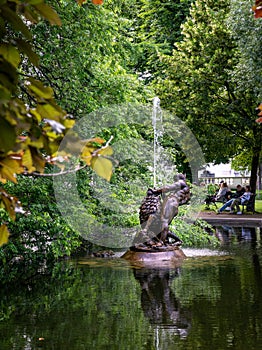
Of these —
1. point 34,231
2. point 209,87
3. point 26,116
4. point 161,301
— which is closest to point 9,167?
point 26,116

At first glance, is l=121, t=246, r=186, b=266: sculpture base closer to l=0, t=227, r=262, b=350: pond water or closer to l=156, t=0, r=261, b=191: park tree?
l=0, t=227, r=262, b=350: pond water

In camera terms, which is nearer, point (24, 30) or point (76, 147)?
point (76, 147)

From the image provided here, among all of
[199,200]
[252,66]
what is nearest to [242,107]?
[252,66]

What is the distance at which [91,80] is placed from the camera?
1227 cm

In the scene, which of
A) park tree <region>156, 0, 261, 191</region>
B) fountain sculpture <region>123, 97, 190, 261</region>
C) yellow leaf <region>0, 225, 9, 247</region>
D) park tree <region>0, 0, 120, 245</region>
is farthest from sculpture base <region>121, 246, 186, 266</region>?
park tree <region>156, 0, 261, 191</region>

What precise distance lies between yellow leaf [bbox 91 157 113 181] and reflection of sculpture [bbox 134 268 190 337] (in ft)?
14.6

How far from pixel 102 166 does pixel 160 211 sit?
34.1 feet

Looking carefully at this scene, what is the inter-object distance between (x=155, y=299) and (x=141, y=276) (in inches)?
78.8

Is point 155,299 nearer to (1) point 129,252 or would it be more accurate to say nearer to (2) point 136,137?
(1) point 129,252

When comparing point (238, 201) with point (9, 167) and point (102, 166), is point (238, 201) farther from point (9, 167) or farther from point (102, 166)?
point (9, 167)

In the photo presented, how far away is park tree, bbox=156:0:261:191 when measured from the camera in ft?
87.4

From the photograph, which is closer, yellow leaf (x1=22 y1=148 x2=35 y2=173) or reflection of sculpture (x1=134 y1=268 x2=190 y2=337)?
yellow leaf (x1=22 y1=148 x2=35 y2=173)

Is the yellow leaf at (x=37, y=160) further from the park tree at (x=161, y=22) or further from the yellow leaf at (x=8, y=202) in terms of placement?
the park tree at (x=161, y=22)

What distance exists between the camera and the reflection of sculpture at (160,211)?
11945 millimetres
